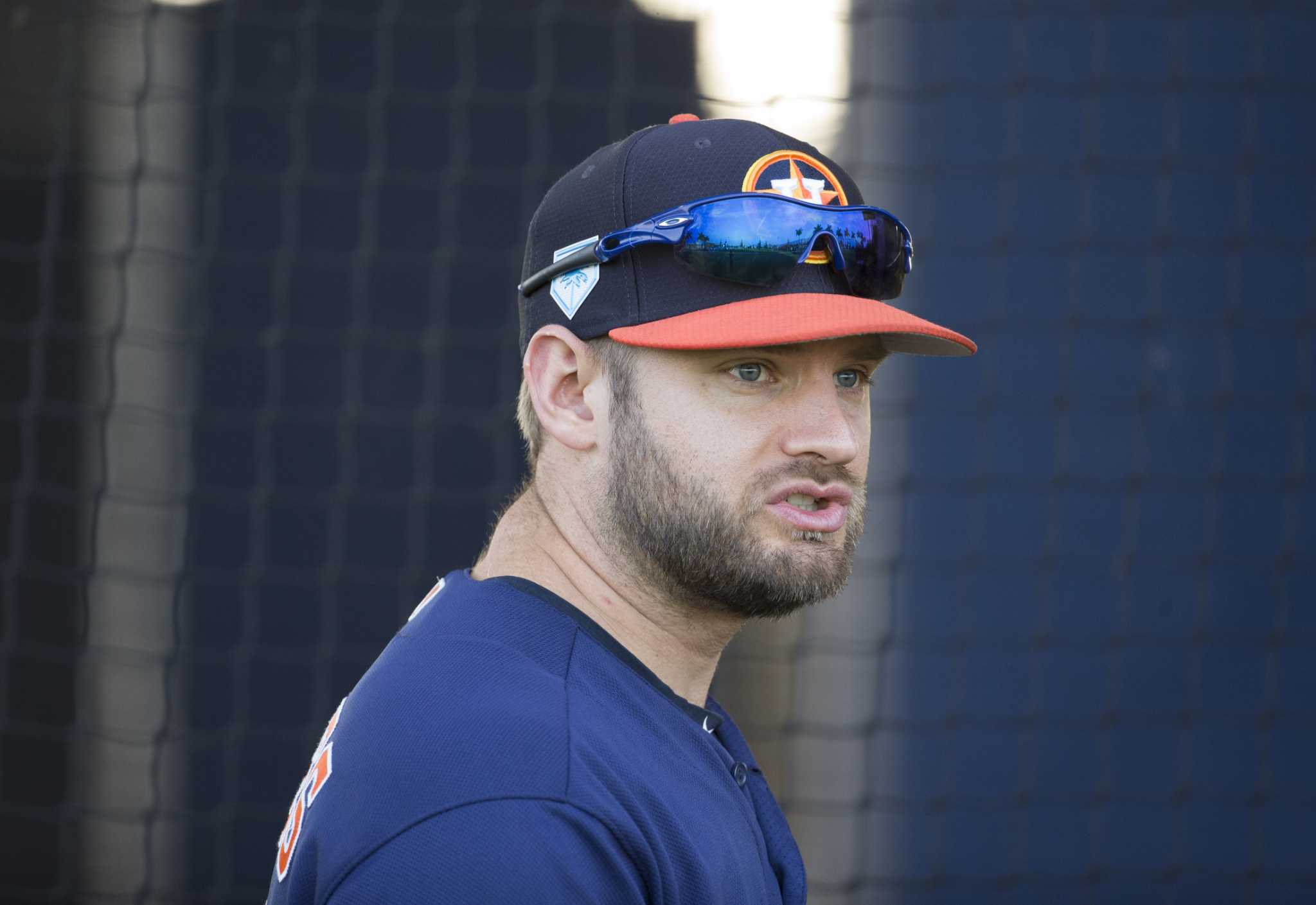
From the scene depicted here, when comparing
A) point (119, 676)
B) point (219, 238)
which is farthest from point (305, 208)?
point (119, 676)

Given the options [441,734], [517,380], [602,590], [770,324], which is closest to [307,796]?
[441,734]

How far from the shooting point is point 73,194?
3043 millimetres

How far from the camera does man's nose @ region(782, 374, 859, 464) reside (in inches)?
44.2

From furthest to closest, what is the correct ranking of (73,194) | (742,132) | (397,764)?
1. (73,194)
2. (742,132)
3. (397,764)

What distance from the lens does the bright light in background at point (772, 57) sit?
3107 mm

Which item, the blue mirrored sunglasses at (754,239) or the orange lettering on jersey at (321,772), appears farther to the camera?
the blue mirrored sunglasses at (754,239)

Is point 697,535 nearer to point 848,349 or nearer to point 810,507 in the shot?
point 810,507

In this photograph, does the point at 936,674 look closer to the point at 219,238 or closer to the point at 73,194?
the point at 219,238

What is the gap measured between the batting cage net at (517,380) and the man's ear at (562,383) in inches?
74.5

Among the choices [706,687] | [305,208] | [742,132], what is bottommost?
[706,687]

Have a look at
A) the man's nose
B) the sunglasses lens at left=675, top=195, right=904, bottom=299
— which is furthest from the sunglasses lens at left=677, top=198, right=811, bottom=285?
the man's nose

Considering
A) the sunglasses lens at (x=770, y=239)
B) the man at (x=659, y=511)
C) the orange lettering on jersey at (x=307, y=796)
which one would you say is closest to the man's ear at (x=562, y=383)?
the man at (x=659, y=511)

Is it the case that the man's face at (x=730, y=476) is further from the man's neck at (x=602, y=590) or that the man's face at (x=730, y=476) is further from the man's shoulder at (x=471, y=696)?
the man's shoulder at (x=471, y=696)

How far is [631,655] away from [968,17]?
2.59 m
